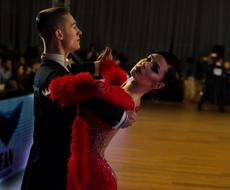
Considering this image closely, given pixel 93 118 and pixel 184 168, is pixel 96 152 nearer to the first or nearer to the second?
pixel 93 118

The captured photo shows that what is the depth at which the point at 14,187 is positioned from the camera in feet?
15.0

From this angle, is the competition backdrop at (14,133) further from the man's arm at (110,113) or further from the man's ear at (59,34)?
the man's arm at (110,113)

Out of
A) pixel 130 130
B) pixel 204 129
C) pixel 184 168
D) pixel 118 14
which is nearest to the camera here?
pixel 184 168

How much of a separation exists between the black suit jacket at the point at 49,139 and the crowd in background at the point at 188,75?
650cm

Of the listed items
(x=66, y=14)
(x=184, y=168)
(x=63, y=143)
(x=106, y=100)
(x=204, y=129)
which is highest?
(x=66, y=14)

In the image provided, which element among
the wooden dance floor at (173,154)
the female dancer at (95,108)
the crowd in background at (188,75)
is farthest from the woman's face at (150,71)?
the crowd in background at (188,75)

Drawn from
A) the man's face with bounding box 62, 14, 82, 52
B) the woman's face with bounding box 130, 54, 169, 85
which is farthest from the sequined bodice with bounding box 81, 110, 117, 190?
the man's face with bounding box 62, 14, 82, 52

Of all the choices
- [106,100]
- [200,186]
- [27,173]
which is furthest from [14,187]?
[106,100]

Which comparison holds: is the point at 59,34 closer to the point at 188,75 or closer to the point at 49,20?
the point at 49,20

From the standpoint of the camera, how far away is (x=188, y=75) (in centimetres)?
1361

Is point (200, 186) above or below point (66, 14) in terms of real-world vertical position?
below

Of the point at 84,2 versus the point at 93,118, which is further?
the point at 84,2

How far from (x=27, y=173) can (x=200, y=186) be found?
3015mm

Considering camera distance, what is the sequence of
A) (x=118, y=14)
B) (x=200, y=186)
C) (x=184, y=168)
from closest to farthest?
(x=200, y=186) → (x=184, y=168) → (x=118, y=14)
